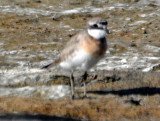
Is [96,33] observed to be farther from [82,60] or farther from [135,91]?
[135,91]

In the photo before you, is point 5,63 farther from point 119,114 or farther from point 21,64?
point 119,114

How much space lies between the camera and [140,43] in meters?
18.2

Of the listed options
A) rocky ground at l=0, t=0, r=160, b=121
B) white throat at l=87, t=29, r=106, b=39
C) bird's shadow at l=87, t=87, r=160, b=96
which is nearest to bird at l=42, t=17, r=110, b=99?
white throat at l=87, t=29, r=106, b=39

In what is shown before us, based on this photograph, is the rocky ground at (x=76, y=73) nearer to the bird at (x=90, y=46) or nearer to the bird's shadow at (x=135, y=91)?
the bird's shadow at (x=135, y=91)

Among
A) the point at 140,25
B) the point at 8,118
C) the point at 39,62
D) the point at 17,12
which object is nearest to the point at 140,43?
the point at 140,25

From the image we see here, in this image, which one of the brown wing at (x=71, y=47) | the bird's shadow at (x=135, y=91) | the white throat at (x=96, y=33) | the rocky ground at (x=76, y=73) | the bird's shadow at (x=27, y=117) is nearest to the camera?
the bird's shadow at (x=27, y=117)

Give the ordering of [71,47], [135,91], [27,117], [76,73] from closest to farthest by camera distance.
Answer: [27,117] < [71,47] < [135,91] < [76,73]

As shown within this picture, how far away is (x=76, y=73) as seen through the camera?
41.9 feet

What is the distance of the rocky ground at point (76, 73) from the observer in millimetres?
10250

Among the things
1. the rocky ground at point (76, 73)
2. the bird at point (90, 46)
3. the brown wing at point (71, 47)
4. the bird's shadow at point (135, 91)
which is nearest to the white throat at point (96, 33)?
the bird at point (90, 46)

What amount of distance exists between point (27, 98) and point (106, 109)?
204 centimetres

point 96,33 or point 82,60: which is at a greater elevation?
point 96,33

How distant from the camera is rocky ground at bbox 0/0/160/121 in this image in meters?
10.2

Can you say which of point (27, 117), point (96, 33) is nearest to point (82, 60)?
point (96, 33)
